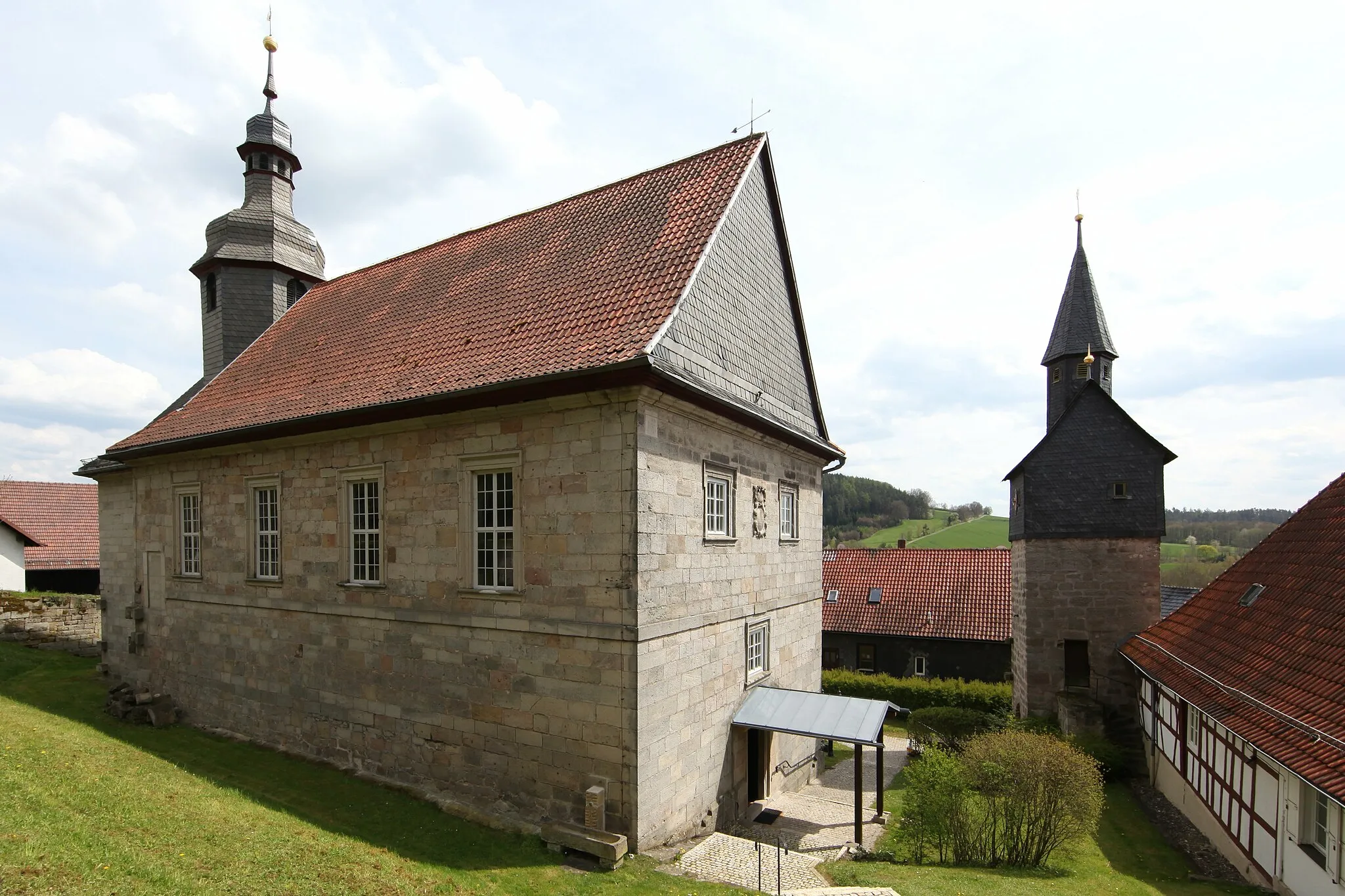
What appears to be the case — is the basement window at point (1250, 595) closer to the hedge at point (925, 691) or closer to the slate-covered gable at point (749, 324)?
the slate-covered gable at point (749, 324)

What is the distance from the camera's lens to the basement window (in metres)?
13.6

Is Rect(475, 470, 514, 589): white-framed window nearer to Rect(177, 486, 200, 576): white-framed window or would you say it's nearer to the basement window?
Rect(177, 486, 200, 576): white-framed window

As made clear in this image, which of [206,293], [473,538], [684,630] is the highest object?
[206,293]

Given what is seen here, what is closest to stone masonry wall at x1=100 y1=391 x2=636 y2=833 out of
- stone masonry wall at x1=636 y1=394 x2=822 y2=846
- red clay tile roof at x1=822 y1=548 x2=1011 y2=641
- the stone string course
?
the stone string course

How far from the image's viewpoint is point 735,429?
12344 mm

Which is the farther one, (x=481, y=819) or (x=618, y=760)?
(x=481, y=819)

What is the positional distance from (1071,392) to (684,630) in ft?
56.2

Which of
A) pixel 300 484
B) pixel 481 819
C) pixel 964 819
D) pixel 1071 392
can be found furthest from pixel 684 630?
pixel 1071 392

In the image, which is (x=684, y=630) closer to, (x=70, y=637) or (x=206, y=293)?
(x=206, y=293)

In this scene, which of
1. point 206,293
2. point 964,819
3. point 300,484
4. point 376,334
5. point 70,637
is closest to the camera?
point 964,819

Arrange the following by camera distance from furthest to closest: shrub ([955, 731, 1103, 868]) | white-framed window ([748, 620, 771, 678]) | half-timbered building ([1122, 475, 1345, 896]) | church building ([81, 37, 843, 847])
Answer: white-framed window ([748, 620, 771, 678]), shrub ([955, 731, 1103, 868]), church building ([81, 37, 843, 847]), half-timbered building ([1122, 475, 1345, 896])

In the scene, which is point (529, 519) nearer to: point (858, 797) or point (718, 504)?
point (718, 504)

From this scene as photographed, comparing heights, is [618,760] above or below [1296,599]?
below

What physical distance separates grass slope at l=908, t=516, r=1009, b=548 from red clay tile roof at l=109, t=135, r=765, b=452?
55.4m
